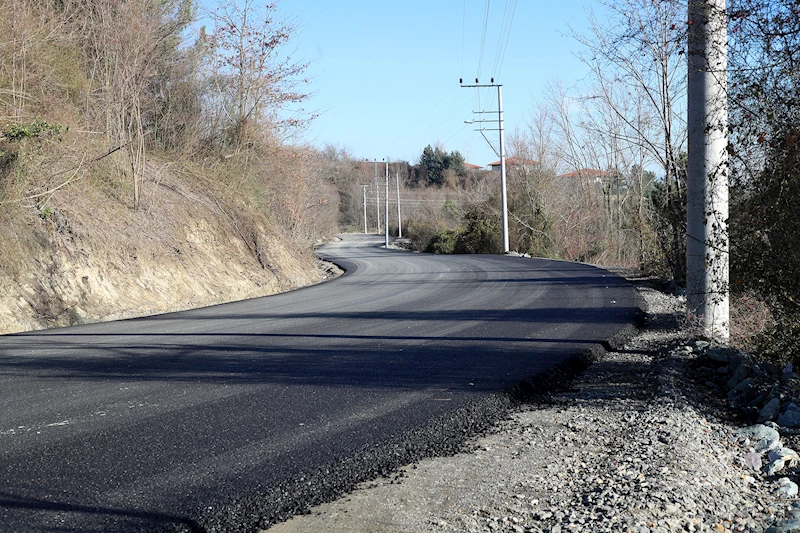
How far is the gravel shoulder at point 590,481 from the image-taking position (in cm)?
398

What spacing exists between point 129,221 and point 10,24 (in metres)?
4.89

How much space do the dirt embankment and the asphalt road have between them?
1.59m

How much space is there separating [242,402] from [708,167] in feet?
21.2

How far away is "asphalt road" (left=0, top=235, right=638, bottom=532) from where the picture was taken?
434 centimetres

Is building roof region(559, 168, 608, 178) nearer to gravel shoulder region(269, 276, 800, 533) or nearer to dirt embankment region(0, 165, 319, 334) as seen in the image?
dirt embankment region(0, 165, 319, 334)

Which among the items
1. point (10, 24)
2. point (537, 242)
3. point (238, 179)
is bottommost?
point (537, 242)

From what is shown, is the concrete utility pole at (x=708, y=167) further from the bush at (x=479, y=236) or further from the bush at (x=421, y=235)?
the bush at (x=421, y=235)

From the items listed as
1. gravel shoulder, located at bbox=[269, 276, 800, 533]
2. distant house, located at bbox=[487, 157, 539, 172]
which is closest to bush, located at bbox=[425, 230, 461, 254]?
distant house, located at bbox=[487, 157, 539, 172]

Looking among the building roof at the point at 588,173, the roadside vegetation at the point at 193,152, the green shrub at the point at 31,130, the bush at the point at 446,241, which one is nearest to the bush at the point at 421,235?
the bush at the point at 446,241

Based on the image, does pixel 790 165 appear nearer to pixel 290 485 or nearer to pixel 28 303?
pixel 290 485

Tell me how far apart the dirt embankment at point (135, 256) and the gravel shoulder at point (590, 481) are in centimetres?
1005

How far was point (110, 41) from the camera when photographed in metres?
18.5

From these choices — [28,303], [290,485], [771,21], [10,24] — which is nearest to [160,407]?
[290,485]

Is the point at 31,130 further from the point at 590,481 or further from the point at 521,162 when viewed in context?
the point at 521,162
